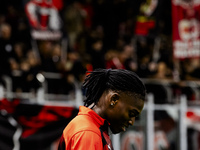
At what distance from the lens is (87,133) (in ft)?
7.01

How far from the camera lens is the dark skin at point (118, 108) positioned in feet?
7.80

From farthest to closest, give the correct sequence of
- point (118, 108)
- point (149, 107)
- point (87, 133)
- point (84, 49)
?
point (84, 49) < point (149, 107) < point (118, 108) < point (87, 133)

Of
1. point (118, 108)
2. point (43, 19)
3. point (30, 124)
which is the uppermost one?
point (118, 108)

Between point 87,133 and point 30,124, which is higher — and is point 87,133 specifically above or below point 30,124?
above

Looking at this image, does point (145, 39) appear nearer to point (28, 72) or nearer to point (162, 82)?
point (162, 82)

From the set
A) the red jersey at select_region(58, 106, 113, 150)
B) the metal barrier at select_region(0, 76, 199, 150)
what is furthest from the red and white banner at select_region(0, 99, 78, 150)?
the red jersey at select_region(58, 106, 113, 150)

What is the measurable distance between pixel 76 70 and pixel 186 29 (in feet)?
8.40

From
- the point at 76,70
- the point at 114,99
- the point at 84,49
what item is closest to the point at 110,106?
the point at 114,99

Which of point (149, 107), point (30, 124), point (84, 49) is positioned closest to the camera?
point (30, 124)

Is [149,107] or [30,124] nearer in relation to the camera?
[30,124]

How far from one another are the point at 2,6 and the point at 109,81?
843 cm

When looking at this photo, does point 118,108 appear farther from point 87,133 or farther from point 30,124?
point 30,124

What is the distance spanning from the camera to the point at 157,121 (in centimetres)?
721

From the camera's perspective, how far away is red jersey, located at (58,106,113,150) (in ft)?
6.89
